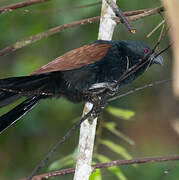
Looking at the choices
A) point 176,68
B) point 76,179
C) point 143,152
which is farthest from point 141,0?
point 176,68

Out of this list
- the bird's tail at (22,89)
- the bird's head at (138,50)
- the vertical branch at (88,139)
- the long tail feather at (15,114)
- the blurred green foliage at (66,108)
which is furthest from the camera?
the blurred green foliage at (66,108)

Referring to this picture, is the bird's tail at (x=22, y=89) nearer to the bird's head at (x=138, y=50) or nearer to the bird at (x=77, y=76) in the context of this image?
the bird at (x=77, y=76)

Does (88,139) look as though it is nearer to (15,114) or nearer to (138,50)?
(15,114)

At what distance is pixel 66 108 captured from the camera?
14.9ft

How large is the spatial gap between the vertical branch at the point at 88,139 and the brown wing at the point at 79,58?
0.53ft

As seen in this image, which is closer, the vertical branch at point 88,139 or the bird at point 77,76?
the vertical branch at point 88,139

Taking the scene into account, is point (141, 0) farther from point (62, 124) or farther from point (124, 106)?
point (62, 124)

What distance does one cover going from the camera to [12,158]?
16.3 feet

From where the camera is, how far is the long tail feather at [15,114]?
2.38 metres

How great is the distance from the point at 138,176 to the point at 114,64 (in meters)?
1.92

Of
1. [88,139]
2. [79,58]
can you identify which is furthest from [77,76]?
[88,139]

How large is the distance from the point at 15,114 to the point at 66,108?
2048 mm

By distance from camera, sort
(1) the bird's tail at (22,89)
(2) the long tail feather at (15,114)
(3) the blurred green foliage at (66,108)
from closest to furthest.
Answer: (1) the bird's tail at (22,89) → (2) the long tail feather at (15,114) → (3) the blurred green foliage at (66,108)

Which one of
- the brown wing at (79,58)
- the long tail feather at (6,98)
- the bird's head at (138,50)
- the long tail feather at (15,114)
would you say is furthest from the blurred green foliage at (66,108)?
the long tail feather at (6,98)
